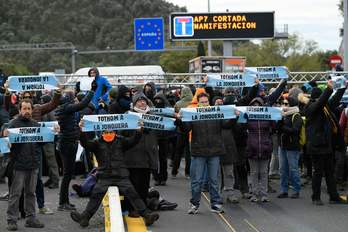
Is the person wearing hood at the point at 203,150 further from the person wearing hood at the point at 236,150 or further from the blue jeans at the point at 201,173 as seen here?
the person wearing hood at the point at 236,150

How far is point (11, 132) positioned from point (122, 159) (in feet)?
5.54

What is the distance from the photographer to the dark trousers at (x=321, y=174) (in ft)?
41.0

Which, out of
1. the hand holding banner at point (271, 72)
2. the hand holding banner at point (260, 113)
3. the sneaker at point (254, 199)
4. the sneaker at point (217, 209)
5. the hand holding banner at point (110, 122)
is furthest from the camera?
the hand holding banner at point (271, 72)

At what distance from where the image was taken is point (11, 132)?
407 inches

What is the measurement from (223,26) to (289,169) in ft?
73.2

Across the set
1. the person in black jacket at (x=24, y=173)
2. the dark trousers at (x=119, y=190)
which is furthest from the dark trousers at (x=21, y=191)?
the dark trousers at (x=119, y=190)

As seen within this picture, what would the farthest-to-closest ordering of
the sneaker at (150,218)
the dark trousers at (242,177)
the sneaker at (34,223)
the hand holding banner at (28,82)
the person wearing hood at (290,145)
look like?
the dark trousers at (242,177) → the person wearing hood at (290,145) → the hand holding banner at (28,82) → the sneaker at (34,223) → the sneaker at (150,218)

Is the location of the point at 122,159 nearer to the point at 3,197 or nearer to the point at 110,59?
the point at 3,197

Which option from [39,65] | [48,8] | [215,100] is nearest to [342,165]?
[215,100]

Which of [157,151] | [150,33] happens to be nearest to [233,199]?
[157,151]

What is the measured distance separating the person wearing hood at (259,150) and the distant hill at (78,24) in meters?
83.2

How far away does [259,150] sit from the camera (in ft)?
41.5

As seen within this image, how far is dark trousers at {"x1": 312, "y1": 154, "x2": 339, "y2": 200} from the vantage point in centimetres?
1249

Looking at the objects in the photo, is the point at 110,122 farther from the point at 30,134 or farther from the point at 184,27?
the point at 184,27
